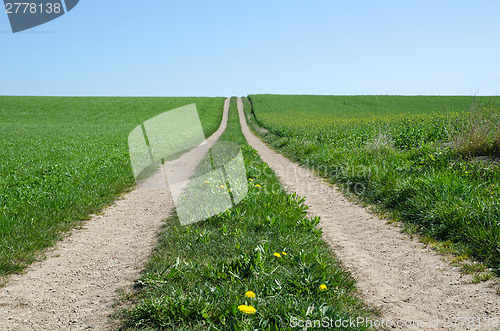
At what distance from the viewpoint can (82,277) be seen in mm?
3676

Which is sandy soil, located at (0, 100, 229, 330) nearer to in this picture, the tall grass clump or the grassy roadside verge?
the grassy roadside verge

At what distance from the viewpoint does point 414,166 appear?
7.65 m

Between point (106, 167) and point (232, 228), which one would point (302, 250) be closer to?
point (232, 228)

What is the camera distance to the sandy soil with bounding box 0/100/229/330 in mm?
2877

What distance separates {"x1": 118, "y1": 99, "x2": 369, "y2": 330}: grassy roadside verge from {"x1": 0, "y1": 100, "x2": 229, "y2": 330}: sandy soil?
0.97ft

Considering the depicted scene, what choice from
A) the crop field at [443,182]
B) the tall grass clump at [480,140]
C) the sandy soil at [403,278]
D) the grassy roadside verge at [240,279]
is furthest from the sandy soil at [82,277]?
the tall grass clump at [480,140]

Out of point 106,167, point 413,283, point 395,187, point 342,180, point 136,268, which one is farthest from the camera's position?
point 106,167

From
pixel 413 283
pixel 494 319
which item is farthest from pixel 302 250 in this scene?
pixel 494 319

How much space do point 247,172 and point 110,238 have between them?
365 centimetres

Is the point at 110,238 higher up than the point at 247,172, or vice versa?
the point at 247,172

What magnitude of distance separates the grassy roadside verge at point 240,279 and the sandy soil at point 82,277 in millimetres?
297

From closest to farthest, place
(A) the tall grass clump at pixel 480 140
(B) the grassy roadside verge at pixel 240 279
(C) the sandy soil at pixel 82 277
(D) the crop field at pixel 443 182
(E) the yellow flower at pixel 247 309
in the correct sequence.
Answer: (E) the yellow flower at pixel 247 309, (B) the grassy roadside verge at pixel 240 279, (C) the sandy soil at pixel 82 277, (D) the crop field at pixel 443 182, (A) the tall grass clump at pixel 480 140

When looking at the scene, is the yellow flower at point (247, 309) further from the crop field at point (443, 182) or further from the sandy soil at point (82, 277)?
the crop field at point (443, 182)

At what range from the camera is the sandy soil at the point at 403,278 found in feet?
9.46
